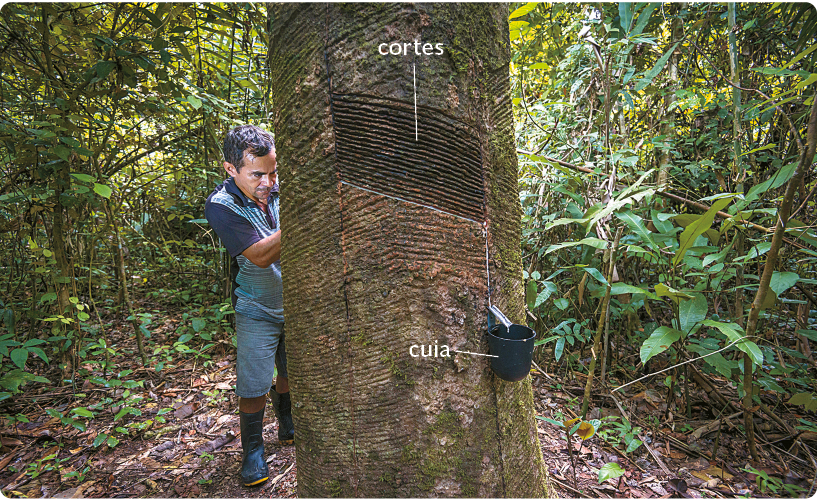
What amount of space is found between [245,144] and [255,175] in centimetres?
17

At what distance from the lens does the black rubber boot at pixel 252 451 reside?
2.37 m

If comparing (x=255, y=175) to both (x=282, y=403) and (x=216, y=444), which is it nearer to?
(x=282, y=403)

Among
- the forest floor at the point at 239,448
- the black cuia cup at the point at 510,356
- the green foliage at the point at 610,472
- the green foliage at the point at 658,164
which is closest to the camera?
the black cuia cup at the point at 510,356

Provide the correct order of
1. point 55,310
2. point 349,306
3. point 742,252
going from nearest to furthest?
point 349,306
point 742,252
point 55,310

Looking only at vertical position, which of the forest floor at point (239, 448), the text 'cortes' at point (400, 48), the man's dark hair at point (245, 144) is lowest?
the forest floor at point (239, 448)

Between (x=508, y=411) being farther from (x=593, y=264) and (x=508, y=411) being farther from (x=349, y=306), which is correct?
(x=593, y=264)

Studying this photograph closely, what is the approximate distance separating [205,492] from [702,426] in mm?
3006

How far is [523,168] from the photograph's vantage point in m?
3.08

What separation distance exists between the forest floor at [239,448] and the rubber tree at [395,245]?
122 cm

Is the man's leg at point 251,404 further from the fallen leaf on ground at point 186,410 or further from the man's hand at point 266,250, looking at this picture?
the fallen leaf on ground at point 186,410

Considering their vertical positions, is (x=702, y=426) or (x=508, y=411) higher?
(x=508, y=411)

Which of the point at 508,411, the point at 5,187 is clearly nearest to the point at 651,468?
the point at 508,411

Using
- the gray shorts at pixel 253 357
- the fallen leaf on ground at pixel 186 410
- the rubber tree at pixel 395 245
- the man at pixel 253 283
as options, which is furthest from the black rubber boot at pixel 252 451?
the rubber tree at pixel 395 245

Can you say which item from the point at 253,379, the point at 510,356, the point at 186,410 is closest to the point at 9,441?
the point at 186,410
